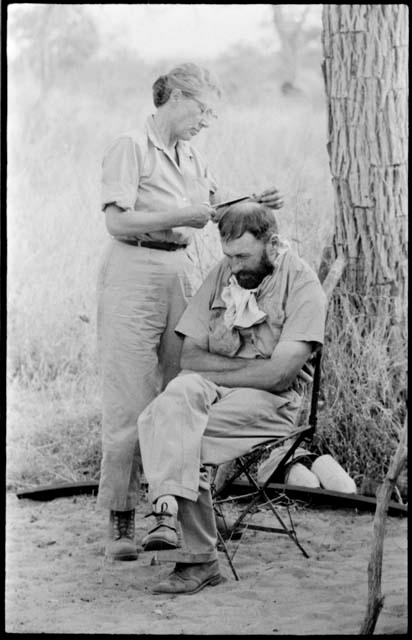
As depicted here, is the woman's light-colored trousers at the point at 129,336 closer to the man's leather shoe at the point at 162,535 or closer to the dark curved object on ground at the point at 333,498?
the man's leather shoe at the point at 162,535

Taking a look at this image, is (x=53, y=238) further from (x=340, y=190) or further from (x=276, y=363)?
(x=276, y=363)

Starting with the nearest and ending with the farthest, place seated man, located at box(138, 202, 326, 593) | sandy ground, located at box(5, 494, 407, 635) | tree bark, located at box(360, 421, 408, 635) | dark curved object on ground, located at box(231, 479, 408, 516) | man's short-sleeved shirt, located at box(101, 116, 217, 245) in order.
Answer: tree bark, located at box(360, 421, 408, 635) < sandy ground, located at box(5, 494, 407, 635) < seated man, located at box(138, 202, 326, 593) < man's short-sleeved shirt, located at box(101, 116, 217, 245) < dark curved object on ground, located at box(231, 479, 408, 516)

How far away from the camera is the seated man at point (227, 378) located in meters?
3.73

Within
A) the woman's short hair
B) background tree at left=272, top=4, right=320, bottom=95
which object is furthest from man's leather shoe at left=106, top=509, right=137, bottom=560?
background tree at left=272, top=4, right=320, bottom=95

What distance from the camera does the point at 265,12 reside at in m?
9.84

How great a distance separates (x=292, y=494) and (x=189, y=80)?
211 centimetres

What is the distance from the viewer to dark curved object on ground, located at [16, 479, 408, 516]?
499 cm

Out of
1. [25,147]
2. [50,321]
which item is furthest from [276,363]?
[25,147]

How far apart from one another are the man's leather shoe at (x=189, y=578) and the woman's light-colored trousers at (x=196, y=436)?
2.4 inches

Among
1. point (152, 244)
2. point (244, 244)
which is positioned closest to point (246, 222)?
point (244, 244)

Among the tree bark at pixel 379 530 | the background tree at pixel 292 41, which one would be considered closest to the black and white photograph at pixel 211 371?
the tree bark at pixel 379 530

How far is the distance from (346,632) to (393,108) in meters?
3.07

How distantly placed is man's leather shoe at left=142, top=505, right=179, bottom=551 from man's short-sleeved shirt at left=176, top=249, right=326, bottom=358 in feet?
2.27

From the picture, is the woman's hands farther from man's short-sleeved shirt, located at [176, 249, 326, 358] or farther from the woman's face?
the woman's face
